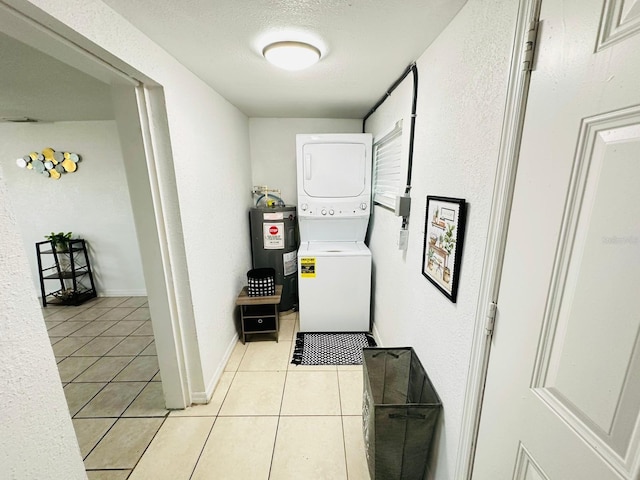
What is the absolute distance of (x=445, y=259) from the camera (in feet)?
3.51

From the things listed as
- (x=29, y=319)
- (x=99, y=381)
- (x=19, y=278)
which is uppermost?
(x=19, y=278)

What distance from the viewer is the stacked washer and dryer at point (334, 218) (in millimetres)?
2410

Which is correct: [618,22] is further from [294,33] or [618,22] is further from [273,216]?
[273,216]

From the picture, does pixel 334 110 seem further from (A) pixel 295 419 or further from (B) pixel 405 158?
(A) pixel 295 419

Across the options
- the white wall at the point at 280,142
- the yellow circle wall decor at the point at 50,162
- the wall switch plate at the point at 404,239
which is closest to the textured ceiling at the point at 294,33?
the wall switch plate at the point at 404,239

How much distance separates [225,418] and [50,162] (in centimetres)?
377

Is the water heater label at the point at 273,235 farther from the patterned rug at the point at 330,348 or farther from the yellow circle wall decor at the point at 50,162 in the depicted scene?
the yellow circle wall decor at the point at 50,162

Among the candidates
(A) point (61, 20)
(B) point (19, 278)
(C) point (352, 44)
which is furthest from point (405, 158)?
(B) point (19, 278)

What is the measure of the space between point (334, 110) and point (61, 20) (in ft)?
7.09

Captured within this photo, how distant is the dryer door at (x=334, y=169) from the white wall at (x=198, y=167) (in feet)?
2.46

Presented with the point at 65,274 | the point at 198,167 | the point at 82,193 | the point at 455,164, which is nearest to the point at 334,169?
the point at 198,167

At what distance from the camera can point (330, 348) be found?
7.68 ft

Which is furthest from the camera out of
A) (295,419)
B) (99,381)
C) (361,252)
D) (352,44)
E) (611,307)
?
(361,252)

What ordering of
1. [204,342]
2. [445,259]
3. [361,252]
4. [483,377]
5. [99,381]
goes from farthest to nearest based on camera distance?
[361,252]
[99,381]
[204,342]
[445,259]
[483,377]
